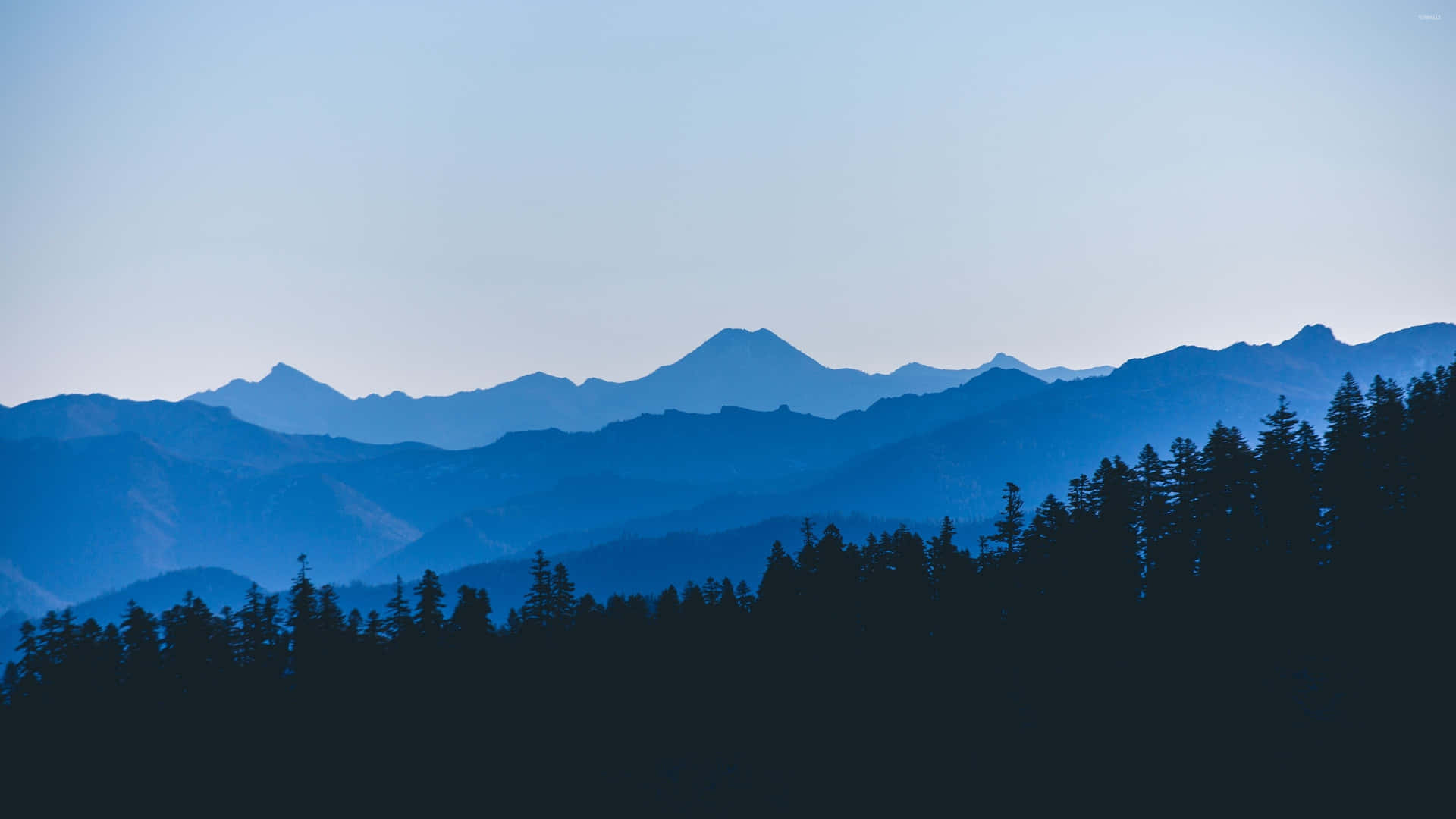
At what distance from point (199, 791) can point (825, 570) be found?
2227 inches

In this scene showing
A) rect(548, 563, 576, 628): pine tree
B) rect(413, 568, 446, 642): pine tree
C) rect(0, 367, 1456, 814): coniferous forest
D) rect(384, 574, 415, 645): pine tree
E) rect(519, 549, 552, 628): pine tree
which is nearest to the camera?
rect(0, 367, 1456, 814): coniferous forest

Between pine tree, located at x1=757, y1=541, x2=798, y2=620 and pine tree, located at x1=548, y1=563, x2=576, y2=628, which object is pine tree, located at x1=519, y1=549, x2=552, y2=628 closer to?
pine tree, located at x1=548, y1=563, x2=576, y2=628

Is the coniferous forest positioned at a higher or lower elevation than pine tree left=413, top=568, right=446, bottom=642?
lower

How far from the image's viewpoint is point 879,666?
99.7 metres

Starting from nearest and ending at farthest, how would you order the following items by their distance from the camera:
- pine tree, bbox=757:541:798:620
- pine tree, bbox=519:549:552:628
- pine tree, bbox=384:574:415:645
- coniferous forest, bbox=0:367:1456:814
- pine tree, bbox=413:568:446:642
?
1. coniferous forest, bbox=0:367:1456:814
2. pine tree, bbox=384:574:415:645
3. pine tree, bbox=413:568:446:642
4. pine tree, bbox=757:541:798:620
5. pine tree, bbox=519:549:552:628

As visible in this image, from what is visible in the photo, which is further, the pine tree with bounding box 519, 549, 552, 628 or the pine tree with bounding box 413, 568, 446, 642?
the pine tree with bounding box 519, 549, 552, 628

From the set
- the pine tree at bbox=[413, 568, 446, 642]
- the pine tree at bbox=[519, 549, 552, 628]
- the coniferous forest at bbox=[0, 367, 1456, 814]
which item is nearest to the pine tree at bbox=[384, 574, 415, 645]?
the coniferous forest at bbox=[0, 367, 1456, 814]

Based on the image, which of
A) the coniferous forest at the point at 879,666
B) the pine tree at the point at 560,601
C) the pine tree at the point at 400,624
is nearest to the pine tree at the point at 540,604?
the pine tree at the point at 560,601

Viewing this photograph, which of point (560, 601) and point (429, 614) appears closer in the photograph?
point (429, 614)

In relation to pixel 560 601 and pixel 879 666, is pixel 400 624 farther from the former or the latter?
pixel 879 666

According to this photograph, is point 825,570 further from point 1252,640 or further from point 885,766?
point 1252,640

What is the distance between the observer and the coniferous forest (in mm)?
86562

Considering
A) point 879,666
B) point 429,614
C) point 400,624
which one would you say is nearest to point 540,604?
point 429,614

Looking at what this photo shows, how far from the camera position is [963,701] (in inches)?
3701
